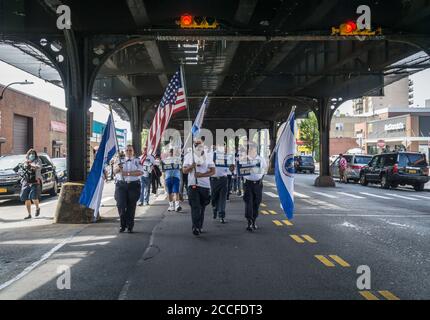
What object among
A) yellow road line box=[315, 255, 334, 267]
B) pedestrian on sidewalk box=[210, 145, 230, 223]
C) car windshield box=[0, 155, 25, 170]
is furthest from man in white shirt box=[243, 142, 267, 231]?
car windshield box=[0, 155, 25, 170]

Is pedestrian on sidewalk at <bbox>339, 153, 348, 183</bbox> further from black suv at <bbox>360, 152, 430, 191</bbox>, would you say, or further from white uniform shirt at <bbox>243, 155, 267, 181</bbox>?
white uniform shirt at <bbox>243, 155, 267, 181</bbox>

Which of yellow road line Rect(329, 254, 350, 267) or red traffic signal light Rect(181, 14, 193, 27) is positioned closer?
yellow road line Rect(329, 254, 350, 267)

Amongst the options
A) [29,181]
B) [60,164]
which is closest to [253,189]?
[29,181]

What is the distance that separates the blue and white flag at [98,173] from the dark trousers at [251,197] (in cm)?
310

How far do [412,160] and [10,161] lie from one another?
63.7 feet

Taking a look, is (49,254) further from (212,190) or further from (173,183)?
(173,183)

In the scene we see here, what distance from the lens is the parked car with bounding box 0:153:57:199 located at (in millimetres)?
17359

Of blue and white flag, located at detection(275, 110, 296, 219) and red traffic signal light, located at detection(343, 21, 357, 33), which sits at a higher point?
red traffic signal light, located at detection(343, 21, 357, 33)

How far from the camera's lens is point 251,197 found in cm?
1048

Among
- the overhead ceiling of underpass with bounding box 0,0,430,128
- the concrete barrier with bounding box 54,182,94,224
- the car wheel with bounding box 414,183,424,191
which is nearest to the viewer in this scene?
the concrete barrier with bounding box 54,182,94,224

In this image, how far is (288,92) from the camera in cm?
2756

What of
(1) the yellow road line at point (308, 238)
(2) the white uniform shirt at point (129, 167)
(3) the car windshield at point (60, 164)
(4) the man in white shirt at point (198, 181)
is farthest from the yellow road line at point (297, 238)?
(3) the car windshield at point (60, 164)

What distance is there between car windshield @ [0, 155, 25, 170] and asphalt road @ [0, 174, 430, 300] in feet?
20.0

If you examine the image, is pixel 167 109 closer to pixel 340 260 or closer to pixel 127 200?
pixel 127 200
